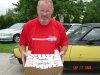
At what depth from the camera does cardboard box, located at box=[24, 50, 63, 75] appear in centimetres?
370

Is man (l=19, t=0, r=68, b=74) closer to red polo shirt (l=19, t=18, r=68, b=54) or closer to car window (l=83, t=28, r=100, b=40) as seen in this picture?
red polo shirt (l=19, t=18, r=68, b=54)

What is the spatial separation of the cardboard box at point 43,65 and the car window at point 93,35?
4375mm

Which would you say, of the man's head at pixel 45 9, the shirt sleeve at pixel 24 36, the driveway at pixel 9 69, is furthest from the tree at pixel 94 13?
the man's head at pixel 45 9

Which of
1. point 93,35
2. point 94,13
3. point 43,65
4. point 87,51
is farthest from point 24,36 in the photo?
point 94,13

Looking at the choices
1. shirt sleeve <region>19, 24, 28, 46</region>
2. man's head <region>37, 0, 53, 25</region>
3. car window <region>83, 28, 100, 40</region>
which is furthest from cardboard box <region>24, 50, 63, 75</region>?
car window <region>83, 28, 100, 40</region>

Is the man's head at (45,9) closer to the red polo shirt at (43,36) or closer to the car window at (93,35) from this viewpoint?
the red polo shirt at (43,36)

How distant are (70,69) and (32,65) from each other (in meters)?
4.31

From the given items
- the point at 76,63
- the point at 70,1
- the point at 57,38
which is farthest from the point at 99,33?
the point at 70,1

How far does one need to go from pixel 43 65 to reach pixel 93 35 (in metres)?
4.54

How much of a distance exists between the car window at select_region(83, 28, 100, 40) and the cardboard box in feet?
14.4

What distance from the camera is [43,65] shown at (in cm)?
A: 370

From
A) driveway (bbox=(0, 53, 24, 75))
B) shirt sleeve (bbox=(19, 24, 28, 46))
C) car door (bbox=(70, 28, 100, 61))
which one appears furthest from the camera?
driveway (bbox=(0, 53, 24, 75))

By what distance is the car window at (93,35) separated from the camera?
8023mm

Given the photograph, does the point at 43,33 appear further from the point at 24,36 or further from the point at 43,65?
the point at 43,65
